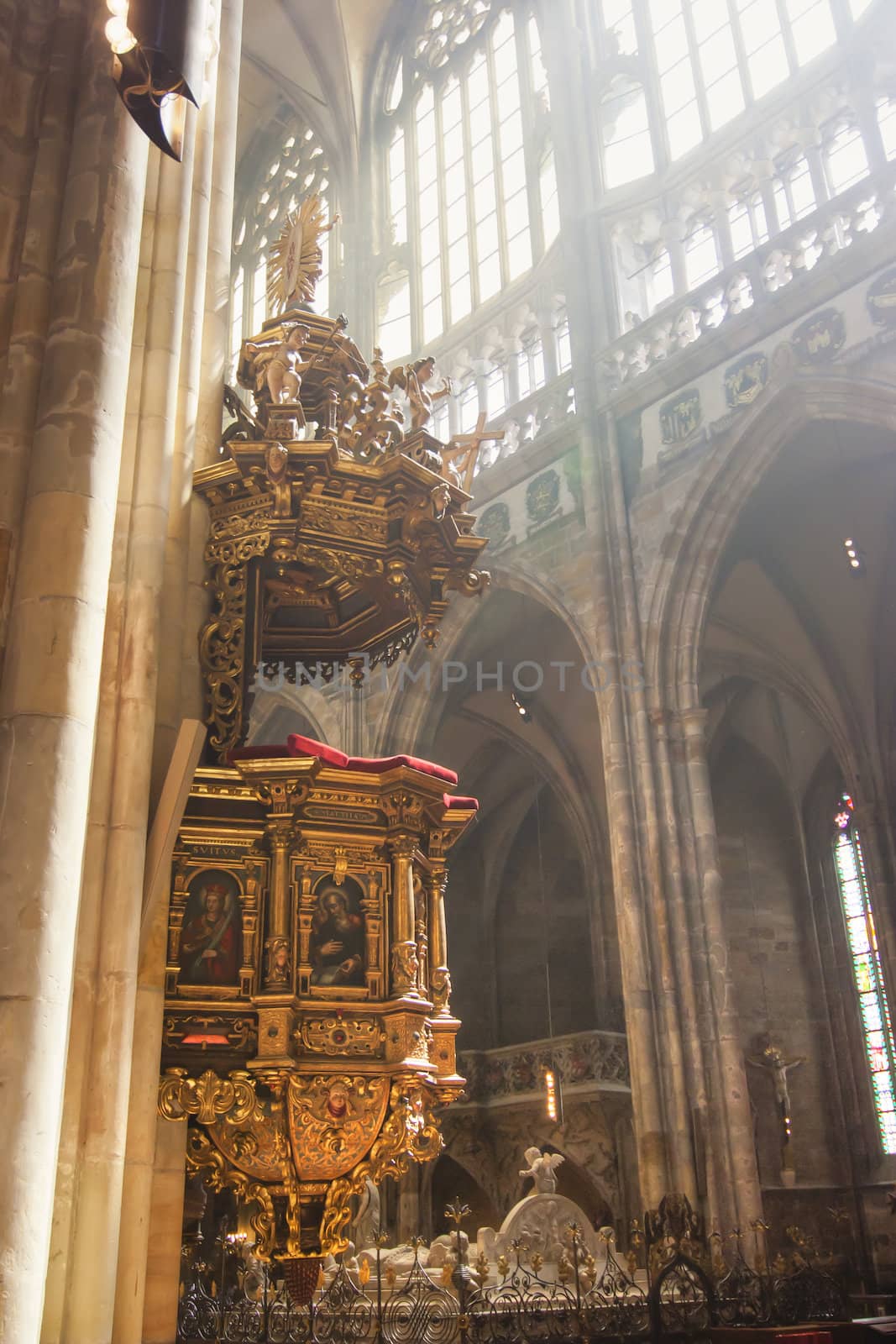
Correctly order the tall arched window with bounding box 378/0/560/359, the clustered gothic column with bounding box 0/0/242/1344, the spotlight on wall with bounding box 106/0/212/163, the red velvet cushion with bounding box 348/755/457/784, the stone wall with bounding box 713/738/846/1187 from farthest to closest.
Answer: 1. the tall arched window with bounding box 378/0/560/359
2. the stone wall with bounding box 713/738/846/1187
3. the red velvet cushion with bounding box 348/755/457/784
4. the spotlight on wall with bounding box 106/0/212/163
5. the clustered gothic column with bounding box 0/0/242/1344

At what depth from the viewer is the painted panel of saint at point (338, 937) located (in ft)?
16.0

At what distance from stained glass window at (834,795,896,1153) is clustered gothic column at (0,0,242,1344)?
12086 mm

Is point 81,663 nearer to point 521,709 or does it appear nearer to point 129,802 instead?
point 129,802

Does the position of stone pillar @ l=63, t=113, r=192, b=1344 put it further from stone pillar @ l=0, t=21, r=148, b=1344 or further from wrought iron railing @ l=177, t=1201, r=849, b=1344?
wrought iron railing @ l=177, t=1201, r=849, b=1344

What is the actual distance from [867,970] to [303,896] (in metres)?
13.1

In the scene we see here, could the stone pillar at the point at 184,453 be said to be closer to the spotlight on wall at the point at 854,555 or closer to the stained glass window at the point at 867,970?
the spotlight on wall at the point at 854,555

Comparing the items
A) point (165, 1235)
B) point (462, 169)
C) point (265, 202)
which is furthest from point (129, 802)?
point (265, 202)

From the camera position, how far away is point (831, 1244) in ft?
49.1

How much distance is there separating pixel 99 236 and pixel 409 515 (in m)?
1.86

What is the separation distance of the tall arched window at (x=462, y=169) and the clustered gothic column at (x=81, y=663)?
1158cm

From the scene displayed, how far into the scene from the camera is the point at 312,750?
4.91 metres

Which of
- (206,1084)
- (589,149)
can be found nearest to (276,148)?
(589,149)

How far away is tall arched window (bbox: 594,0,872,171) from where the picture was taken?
1311 centimetres

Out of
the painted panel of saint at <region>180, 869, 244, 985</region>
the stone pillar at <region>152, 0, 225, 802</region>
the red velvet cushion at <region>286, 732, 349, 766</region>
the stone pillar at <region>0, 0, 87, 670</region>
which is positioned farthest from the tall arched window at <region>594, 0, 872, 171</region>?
the painted panel of saint at <region>180, 869, 244, 985</region>
